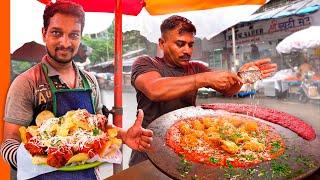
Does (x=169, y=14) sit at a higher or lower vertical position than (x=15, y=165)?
higher

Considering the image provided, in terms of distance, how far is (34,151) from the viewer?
68.0 inches

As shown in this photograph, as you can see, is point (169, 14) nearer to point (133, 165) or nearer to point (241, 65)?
point (241, 65)

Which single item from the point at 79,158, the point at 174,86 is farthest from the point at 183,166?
the point at 79,158

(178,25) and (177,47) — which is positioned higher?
(178,25)

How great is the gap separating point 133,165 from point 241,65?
28.7 inches

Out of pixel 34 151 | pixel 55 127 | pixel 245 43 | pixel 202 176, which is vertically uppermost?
pixel 245 43

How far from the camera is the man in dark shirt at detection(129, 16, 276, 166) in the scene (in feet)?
5.90

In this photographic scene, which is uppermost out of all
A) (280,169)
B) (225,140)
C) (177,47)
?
(177,47)

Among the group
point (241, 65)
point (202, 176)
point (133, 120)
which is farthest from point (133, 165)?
point (241, 65)

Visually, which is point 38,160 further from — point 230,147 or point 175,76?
point 230,147

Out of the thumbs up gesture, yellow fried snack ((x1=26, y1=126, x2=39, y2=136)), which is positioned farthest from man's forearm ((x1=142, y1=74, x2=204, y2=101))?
yellow fried snack ((x1=26, y1=126, x2=39, y2=136))

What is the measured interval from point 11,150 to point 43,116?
0.24 metres

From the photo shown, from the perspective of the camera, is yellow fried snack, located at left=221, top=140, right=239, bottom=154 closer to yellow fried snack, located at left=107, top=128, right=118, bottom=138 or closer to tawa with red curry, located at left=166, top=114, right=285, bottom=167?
tawa with red curry, located at left=166, top=114, right=285, bottom=167

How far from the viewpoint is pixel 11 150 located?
180cm
